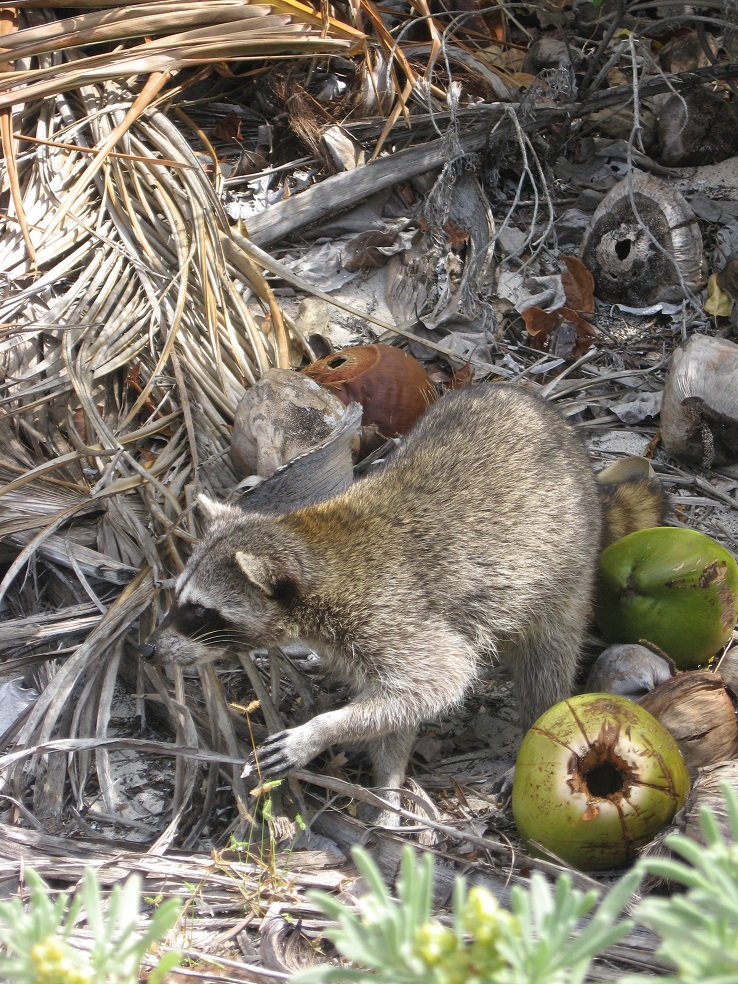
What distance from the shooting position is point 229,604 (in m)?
3.15

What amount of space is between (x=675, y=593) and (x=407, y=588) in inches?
37.3

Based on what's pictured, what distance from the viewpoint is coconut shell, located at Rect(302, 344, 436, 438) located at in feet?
13.8

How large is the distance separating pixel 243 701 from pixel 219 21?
362 cm

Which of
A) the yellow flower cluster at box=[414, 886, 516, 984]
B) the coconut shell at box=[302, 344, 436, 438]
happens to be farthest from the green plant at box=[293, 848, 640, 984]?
the coconut shell at box=[302, 344, 436, 438]

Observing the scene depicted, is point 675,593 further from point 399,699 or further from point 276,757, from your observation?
point 276,757

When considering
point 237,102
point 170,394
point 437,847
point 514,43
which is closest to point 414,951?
point 437,847

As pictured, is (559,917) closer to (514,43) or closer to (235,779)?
(235,779)

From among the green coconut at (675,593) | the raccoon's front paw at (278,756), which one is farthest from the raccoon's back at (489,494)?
the raccoon's front paw at (278,756)

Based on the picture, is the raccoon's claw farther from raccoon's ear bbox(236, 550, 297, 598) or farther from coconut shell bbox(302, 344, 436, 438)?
coconut shell bbox(302, 344, 436, 438)

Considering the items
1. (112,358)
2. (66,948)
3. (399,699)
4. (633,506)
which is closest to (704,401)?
(633,506)

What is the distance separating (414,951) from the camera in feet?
3.51

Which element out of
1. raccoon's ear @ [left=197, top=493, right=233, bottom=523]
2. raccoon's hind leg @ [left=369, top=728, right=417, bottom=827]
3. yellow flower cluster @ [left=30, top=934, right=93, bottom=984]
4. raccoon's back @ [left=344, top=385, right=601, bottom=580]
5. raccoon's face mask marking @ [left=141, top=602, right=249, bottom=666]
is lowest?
raccoon's hind leg @ [left=369, top=728, right=417, bottom=827]

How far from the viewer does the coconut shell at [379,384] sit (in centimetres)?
420

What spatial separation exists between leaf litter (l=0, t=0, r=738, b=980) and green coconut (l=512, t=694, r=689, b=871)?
7.1 inches
